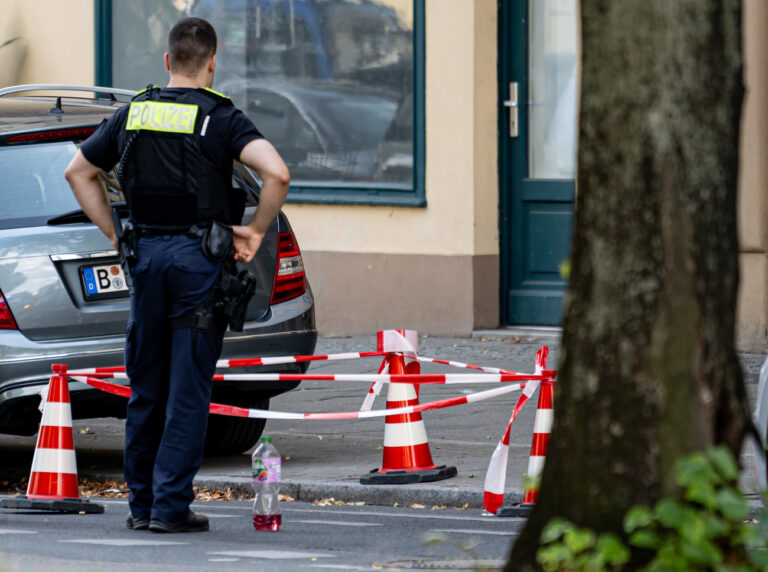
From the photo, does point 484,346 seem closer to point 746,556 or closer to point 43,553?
point 43,553

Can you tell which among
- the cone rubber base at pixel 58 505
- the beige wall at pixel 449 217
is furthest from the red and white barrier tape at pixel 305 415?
the beige wall at pixel 449 217

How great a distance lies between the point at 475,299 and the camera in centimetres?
1257

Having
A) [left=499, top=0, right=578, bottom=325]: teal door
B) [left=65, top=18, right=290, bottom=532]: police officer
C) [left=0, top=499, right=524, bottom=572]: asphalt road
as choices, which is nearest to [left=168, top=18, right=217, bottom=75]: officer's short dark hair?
[left=65, top=18, right=290, bottom=532]: police officer

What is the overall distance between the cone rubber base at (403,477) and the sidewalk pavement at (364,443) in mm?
38

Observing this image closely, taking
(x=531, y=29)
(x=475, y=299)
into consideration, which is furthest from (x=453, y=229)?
(x=531, y=29)

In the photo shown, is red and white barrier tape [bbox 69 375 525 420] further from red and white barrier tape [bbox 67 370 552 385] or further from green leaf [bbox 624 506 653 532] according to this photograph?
green leaf [bbox 624 506 653 532]

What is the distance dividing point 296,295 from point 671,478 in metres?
4.10

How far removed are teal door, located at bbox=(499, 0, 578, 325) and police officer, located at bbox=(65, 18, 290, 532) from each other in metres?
6.80

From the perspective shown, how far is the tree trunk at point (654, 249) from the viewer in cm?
404

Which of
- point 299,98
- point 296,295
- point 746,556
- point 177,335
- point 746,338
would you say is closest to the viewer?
point 746,556

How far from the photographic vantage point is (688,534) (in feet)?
12.5

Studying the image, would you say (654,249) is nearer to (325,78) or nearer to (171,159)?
(171,159)

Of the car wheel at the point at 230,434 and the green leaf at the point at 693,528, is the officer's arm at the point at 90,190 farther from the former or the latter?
the green leaf at the point at 693,528

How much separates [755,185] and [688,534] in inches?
316
